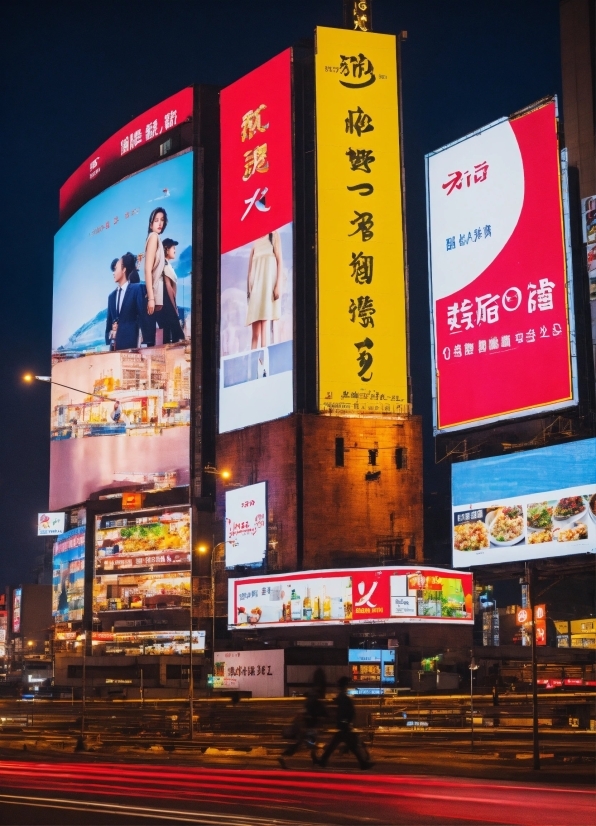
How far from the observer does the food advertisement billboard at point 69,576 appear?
343 ft

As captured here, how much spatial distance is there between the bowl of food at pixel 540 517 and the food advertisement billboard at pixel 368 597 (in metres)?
10.5

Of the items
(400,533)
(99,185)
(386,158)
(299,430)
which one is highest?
(99,185)

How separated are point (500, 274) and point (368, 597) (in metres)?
21.1

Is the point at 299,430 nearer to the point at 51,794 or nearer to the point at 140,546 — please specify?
the point at 140,546

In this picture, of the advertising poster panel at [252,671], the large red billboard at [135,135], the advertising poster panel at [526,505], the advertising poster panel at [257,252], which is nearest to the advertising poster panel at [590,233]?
the advertising poster panel at [526,505]

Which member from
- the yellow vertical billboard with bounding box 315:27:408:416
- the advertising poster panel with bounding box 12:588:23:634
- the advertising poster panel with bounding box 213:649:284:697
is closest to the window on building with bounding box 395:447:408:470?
Answer: the yellow vertical billboard with bounding box 315:27:408:416

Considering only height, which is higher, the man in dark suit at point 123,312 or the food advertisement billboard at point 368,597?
the man in dark suit at point 123,312

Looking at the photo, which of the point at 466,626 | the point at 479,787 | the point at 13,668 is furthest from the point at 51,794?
the point at 13,668

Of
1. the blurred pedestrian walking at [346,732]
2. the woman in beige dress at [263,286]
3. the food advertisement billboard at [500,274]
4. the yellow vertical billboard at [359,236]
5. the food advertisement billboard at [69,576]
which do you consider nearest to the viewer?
the blurred pedestrian walking at [346,732]

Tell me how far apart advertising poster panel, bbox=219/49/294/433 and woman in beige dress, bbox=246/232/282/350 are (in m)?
0.07

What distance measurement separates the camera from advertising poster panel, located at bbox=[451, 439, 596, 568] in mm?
63688

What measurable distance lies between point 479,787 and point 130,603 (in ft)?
256

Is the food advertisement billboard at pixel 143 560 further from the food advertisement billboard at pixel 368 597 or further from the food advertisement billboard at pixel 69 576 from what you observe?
the food advertisement billboard at pixel 368 597

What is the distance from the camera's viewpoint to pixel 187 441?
9856 cm
